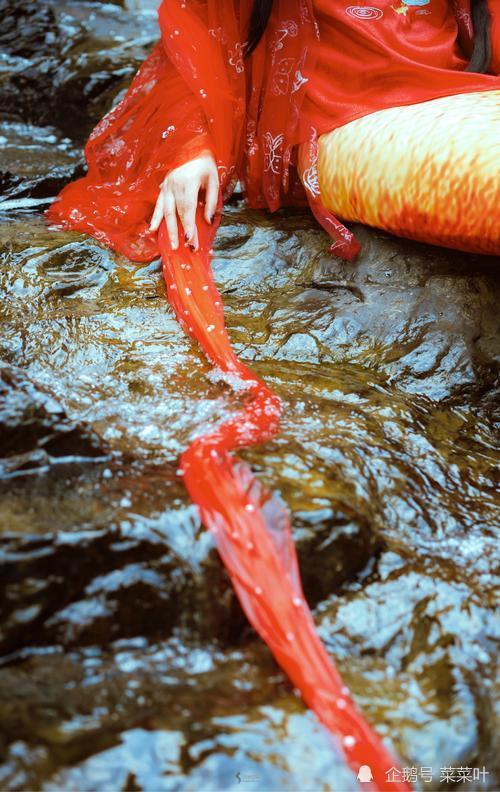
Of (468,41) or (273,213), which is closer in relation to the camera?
(468,41)

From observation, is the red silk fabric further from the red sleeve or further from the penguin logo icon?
the penguin logo icon

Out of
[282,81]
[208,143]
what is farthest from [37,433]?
[282,81]

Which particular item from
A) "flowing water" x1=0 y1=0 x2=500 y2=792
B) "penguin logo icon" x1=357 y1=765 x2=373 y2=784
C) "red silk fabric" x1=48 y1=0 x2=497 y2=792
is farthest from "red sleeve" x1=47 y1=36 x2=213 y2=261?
"penguin logo icon" x1=357 y1=765 x2=373 y2=784

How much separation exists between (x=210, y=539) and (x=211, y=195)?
1322 mm

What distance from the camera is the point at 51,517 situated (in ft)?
4.32

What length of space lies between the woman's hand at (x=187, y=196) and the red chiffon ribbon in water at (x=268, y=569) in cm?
80

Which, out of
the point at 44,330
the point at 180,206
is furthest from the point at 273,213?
the point at 44,330

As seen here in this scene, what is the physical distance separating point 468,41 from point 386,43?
29 cm

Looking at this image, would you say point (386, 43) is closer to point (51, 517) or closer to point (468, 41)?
point (468, 41)

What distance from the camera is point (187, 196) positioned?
2.27 metres

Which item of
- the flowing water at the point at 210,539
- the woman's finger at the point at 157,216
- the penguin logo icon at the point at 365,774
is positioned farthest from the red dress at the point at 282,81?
the penguin logo icon at the point at 365,774

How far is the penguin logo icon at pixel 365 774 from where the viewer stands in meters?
1.14

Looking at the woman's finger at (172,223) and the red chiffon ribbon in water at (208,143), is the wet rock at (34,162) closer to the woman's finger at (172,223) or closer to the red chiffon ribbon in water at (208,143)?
the red chiffon ribbon in water at (208,143)

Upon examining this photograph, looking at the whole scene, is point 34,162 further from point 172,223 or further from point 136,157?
point 172,223
